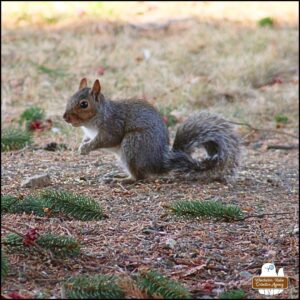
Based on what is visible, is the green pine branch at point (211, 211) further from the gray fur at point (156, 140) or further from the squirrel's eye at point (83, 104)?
the squirrel's eye at point (83, 104)

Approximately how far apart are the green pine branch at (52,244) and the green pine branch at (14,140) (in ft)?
9.98

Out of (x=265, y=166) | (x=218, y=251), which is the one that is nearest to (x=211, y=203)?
(x=218, y=251)

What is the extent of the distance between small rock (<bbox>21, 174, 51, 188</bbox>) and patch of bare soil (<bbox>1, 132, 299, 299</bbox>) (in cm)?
7

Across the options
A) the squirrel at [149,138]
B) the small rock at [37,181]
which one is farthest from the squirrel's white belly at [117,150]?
the small rock at [37,181]

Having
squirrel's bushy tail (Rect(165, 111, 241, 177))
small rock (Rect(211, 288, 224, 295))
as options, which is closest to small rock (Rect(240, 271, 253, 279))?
small rock (Rect(211, 288, 224, 295))

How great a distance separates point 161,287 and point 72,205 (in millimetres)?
1269

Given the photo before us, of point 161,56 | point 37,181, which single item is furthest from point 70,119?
point 161,56

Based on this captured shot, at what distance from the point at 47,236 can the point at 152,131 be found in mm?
2323

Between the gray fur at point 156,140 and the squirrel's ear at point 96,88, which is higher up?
the squirrel's ear at point 96,88

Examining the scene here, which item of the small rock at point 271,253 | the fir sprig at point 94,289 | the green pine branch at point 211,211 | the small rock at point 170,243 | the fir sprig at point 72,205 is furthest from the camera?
the green pine branch at point 211,211

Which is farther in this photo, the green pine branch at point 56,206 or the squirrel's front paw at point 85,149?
the squirrel's front paw at point 85,149

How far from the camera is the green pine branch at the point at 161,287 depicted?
2.74 metres

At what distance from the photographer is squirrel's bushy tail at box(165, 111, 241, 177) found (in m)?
5.43

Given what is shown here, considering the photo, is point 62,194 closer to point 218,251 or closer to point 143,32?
point 218,251
